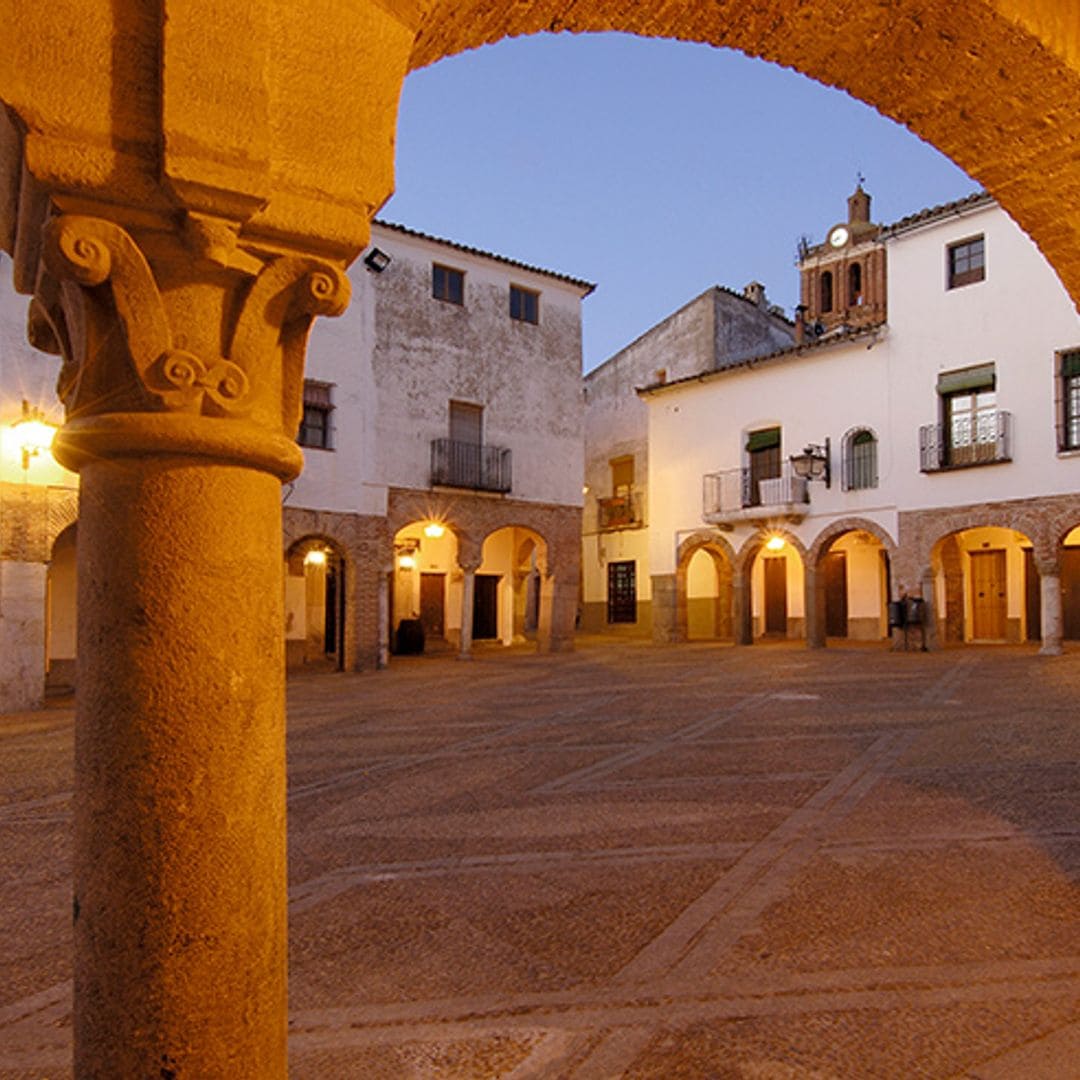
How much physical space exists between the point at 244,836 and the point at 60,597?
45.6 feet

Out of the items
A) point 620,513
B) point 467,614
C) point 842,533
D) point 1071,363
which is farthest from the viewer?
point 620,513

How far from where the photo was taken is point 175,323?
185 cm

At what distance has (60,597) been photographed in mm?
14000

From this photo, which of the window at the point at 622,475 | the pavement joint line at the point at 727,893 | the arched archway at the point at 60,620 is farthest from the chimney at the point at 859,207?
the pavement joint line at the point at 727,893

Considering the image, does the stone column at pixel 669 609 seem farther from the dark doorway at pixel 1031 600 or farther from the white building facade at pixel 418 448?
the dark doorway at pixel 1031 600

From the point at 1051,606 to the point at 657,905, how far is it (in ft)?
55.1

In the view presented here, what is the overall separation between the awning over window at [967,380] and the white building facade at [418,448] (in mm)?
7599

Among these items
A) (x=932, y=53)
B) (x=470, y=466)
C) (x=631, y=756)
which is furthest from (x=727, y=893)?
(x=470, y=466)

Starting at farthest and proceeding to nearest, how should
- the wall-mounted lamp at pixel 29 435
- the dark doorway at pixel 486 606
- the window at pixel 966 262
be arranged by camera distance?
the dark doorway at pixel 486 606 → the window at pixel 966 262 → the wall-mounted lamp at pixel 29 435

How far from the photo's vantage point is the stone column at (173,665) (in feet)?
5.64

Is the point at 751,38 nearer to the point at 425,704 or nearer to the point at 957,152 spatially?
the point at 957,152

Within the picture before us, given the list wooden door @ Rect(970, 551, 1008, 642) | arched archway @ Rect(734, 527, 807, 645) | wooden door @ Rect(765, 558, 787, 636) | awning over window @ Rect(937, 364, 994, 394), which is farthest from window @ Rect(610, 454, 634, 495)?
awning over window @ Rect(937, 364, 994, 394)

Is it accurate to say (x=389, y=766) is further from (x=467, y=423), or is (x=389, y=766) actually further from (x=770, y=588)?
(x=770, y=588)

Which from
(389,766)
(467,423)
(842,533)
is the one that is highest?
(467,423)
